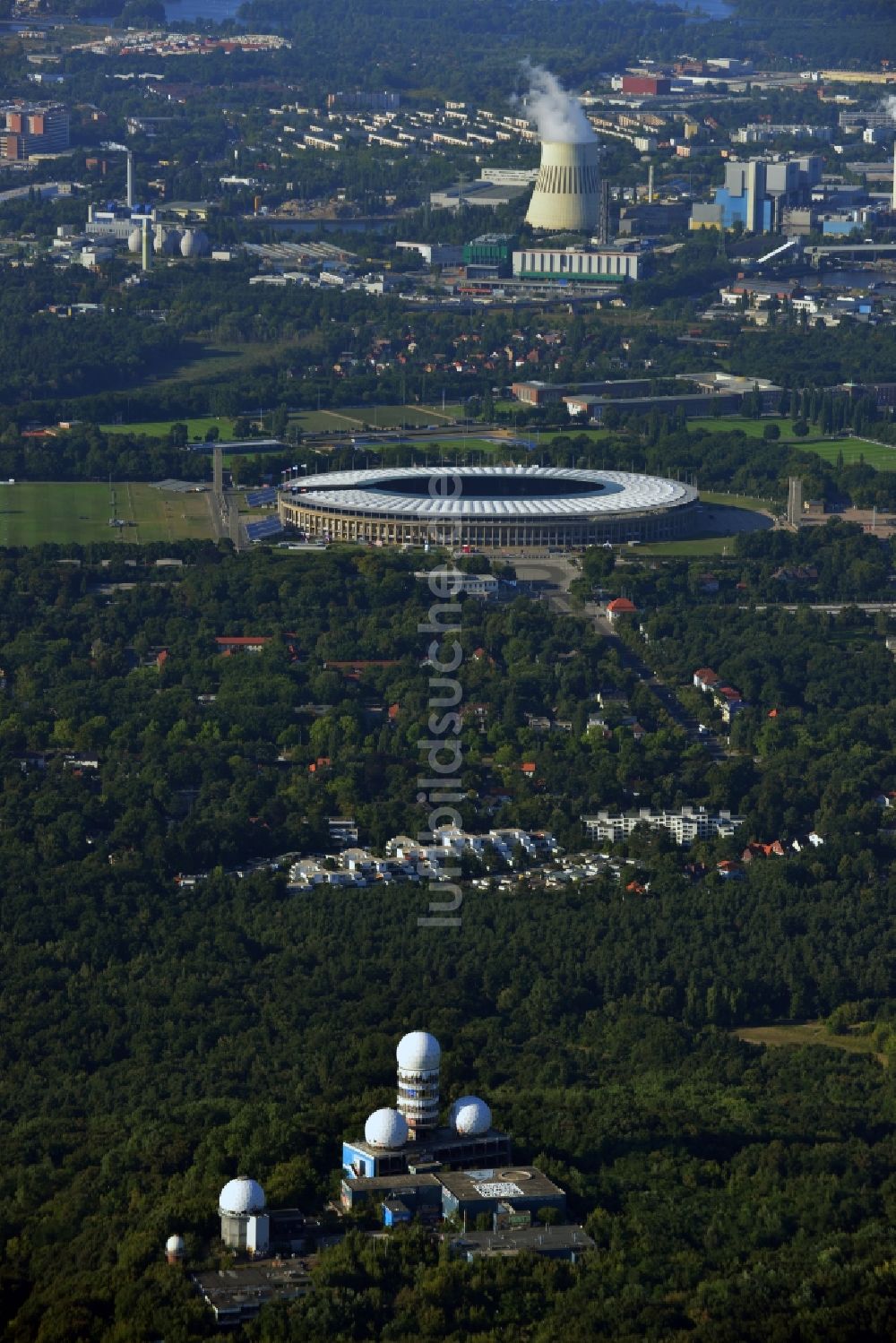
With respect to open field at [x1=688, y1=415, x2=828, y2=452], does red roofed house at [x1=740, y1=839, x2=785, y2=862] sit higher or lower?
higher

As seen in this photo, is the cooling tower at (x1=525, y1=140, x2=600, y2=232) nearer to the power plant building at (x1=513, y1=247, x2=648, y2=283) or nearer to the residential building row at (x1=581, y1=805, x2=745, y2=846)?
the power plant building at (x1=513, y1=247, x2=648, y2=283)

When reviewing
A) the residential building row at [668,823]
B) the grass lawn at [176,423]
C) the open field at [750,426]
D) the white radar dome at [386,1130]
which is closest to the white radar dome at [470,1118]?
the white radar dome at [386,1130]

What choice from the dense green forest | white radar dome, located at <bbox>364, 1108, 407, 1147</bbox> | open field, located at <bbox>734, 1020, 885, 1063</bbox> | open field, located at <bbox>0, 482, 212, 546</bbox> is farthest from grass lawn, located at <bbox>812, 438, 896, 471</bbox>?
white radar dome, located at <bbox>364, 1108, 407, 1147</bbox>

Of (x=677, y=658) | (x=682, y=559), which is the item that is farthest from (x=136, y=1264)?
(x=682, y=559)

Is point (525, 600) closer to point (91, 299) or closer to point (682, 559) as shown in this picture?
point (682, 559)

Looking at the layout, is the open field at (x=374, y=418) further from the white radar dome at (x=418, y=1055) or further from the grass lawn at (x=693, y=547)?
the white radar dome at (x=418, y=1055)
